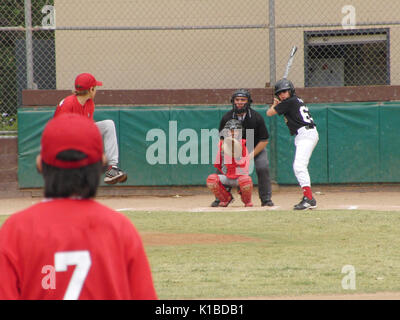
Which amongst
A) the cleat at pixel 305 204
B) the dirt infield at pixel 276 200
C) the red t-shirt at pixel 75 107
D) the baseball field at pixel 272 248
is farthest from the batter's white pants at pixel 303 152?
the red t-shirt at pixel 75 107

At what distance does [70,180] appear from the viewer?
2.25m

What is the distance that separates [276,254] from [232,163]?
3.84 m

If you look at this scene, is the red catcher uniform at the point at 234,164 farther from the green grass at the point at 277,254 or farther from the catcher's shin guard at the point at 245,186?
the green grass at the point at 277,254

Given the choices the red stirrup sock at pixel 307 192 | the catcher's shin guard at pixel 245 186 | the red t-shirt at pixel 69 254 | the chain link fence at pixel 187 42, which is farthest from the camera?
the chain link fence at pixel 187 42

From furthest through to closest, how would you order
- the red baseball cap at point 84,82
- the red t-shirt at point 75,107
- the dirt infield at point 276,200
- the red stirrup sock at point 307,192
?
the dirt infield at point 276,200 → the red stirrup sock at point 307,192 → the red t-shirt at point 75,107 → the red baseball cap at point 84,82

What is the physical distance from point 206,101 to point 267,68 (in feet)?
7.59

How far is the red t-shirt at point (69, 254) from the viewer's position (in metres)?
2.21

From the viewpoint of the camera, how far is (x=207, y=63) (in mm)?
15188

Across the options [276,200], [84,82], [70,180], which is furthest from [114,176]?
[70,180]

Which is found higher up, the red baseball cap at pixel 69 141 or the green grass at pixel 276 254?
the red baseball cap at pixel 69 141

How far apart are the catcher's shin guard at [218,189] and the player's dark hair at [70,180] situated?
840 cm

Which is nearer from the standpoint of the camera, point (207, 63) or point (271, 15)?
point (271, 15)
